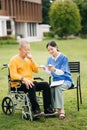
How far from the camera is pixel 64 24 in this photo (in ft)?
204

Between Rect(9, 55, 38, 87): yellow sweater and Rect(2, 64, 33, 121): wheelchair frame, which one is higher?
Rect(9, 55, 38, 87): yellow sweater

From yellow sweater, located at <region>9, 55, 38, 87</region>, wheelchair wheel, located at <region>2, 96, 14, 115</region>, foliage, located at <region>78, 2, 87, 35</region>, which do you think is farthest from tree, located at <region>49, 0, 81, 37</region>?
yellow sweater, located at <region>9, 55, 38, 87</region>

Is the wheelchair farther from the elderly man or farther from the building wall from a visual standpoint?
the building wall

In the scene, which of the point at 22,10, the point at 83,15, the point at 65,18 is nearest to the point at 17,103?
the point at 22,10

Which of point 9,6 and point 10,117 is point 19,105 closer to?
point 10,117

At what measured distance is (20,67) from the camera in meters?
7.65

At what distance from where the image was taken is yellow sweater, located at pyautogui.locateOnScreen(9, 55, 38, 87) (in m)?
7.56

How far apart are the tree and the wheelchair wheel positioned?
174ft

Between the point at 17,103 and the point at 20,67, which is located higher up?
the point at 20,67

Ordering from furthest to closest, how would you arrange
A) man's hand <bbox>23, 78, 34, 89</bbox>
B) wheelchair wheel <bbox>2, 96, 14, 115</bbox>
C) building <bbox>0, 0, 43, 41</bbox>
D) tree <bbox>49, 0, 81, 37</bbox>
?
tree <bbox>49, 0, 81, 37</bbox> → building <bbox>0, 0, 43, 41</bbox> → wheelchair wheel <bbox>2, 96, 14, 115</bbox> → man's hand <bbox>23, 78, 34, 89</bbox>

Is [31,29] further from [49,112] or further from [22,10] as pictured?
[49,112]

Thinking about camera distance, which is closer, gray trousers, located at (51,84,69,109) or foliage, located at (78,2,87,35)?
gray trousers, located at (51,84,69,109)

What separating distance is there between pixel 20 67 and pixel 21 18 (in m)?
52.0

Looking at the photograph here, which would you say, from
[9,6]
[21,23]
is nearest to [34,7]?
[21,23]
